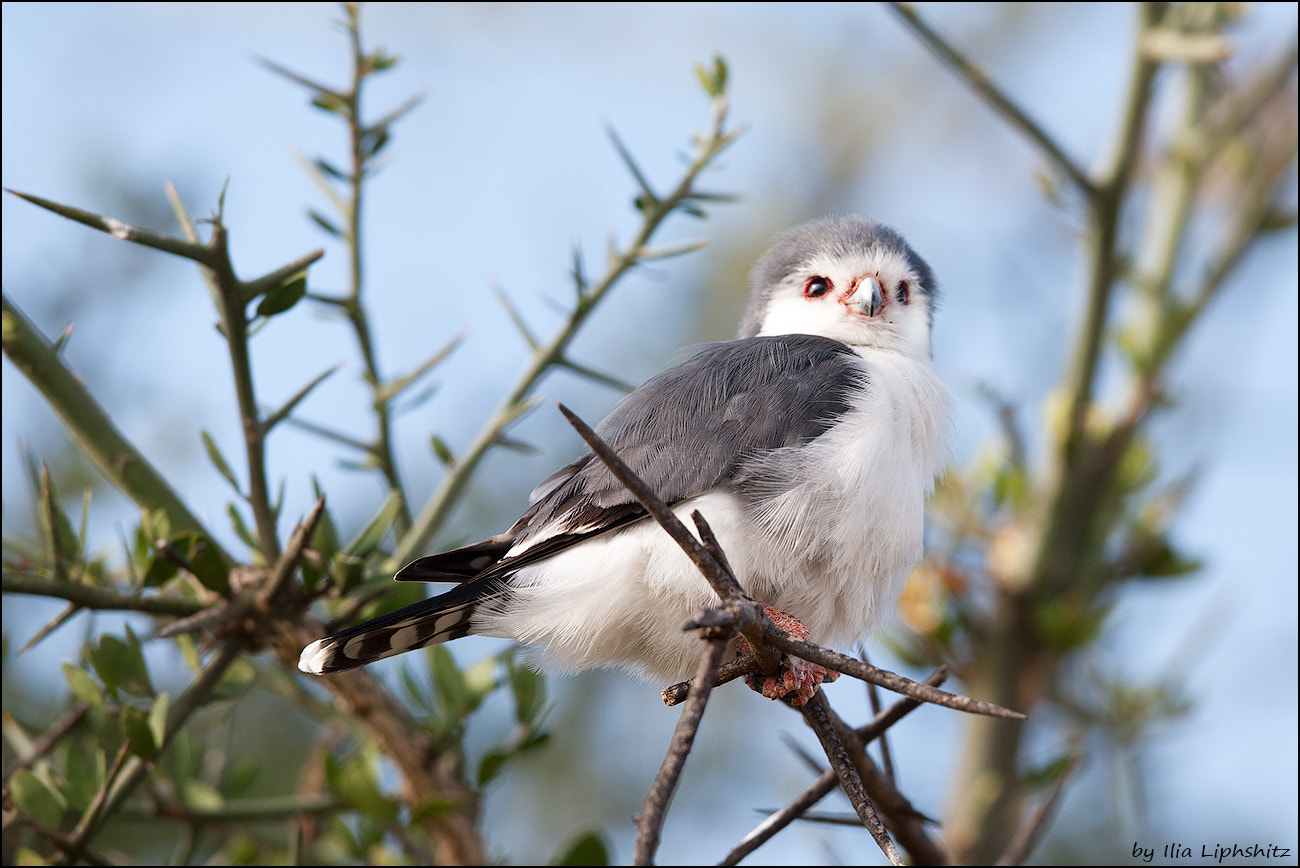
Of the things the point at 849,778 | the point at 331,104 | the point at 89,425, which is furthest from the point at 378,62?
the point at 849,778

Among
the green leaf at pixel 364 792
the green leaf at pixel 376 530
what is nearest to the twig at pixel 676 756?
the green leaf at pixel 376 530

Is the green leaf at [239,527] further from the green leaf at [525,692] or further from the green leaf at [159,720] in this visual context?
the green leaf at [525,692]

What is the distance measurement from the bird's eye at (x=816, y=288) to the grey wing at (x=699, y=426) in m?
0.70

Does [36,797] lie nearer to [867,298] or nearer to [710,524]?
[710,524]

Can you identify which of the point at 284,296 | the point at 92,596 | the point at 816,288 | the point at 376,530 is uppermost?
the point at 816,288

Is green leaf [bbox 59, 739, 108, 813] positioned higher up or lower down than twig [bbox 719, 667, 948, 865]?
lower down

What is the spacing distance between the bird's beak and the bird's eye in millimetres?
145

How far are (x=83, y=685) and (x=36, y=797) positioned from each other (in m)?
0.26

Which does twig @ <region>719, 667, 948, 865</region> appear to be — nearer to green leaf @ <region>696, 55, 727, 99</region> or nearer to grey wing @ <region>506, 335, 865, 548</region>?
grey wing @ <region>506, 335, 865, 548</region>

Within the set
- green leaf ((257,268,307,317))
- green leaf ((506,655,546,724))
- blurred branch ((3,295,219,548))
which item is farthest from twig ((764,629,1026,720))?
blurred branch ((3,295,219,548))

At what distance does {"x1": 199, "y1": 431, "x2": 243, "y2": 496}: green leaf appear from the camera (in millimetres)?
2551

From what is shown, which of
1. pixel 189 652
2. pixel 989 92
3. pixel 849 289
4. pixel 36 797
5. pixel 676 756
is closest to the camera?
pixel 676 756

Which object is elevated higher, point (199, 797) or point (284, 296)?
point (284, 296)

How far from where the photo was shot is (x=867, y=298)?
3645mm
